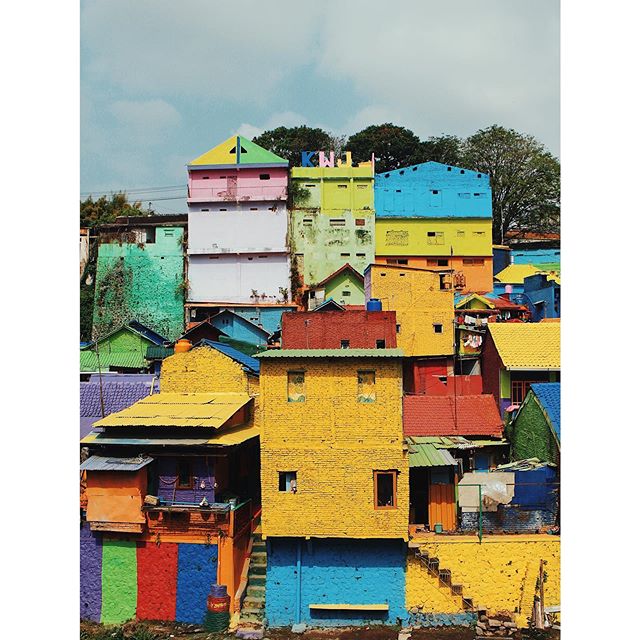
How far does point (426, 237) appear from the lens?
1444 inches

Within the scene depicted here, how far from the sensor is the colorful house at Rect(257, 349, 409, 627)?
50.2 ft

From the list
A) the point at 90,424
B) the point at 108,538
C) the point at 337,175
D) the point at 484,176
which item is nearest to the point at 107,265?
the point at 337,175

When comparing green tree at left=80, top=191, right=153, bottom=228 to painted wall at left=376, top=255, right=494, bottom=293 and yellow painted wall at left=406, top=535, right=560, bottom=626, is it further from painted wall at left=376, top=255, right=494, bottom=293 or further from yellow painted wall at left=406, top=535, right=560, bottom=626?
yellow painted wall at left=406, top=535, right=560, bottom=626

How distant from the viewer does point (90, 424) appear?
20219 millimetres

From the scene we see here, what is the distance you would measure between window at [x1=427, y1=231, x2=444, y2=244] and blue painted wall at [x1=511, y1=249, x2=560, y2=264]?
5460 millimetres

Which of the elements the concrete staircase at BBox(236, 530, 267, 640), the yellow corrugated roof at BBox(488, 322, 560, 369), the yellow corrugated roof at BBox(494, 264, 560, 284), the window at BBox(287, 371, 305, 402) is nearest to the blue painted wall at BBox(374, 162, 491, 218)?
the yellow corrugated roof at BBox(494, 264, 560, 284)

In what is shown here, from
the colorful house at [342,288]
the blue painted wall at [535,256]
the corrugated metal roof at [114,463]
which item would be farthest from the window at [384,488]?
the blue painted wall at [535,256]

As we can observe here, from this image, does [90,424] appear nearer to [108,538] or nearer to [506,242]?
[108,538]

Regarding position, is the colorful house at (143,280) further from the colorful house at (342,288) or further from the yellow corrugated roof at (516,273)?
the yellow corrugated roof at (516,273)

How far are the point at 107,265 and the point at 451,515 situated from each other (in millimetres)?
26390

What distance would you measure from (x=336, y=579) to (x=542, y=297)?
17281mm

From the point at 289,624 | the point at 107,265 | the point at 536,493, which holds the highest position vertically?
the point at 107,265

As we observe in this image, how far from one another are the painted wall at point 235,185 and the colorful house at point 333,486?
21.6 m

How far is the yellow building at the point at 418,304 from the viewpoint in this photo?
25875 mm
